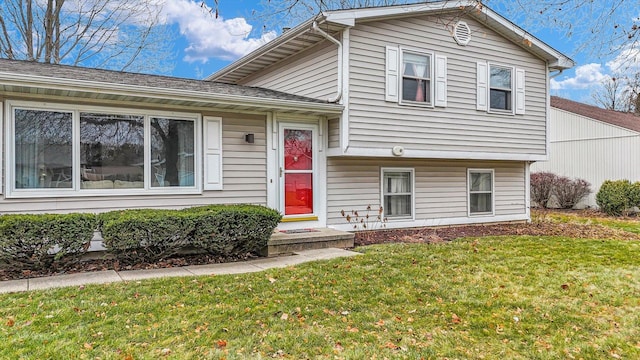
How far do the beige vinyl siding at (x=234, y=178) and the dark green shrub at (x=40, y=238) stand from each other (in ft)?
3.41

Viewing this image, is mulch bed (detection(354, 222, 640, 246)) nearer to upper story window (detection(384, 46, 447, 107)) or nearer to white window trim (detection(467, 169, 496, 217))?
white window trim (detection(467, 169, 496, 217))

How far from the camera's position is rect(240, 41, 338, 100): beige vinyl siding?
8.33 metres

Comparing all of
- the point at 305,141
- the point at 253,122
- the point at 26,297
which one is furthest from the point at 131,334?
the point at 305,141

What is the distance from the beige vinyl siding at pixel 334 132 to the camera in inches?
320

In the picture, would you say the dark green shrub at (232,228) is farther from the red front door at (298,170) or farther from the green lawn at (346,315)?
the red front door at (298,170)

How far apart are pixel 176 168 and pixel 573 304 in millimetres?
5734

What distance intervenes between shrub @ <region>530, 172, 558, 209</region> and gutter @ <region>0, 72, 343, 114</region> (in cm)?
1138

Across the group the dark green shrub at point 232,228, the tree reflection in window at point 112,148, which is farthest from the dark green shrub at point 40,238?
the dark green shrub at point 232,228

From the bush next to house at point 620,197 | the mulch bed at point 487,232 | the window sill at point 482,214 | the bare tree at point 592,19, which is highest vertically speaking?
the bare tree at point 592,19

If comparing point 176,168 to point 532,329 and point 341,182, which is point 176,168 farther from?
point 532,329

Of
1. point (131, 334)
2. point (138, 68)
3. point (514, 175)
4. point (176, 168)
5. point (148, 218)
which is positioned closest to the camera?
point (131, 334)

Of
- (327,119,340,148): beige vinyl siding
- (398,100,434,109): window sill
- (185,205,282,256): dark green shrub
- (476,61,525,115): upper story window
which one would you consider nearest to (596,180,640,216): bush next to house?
(476,61,525,115): upper story window

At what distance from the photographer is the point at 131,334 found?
342cm

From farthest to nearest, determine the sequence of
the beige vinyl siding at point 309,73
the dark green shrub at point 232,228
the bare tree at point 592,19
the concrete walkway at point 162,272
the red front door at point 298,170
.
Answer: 1. the beige vinyl siding at point 309,73
2. the red front door at point 298,170
3. the dark green shrub at point 232,228
4. the bare tree at point 592,19
5. the concrete walkway at point 162,272
